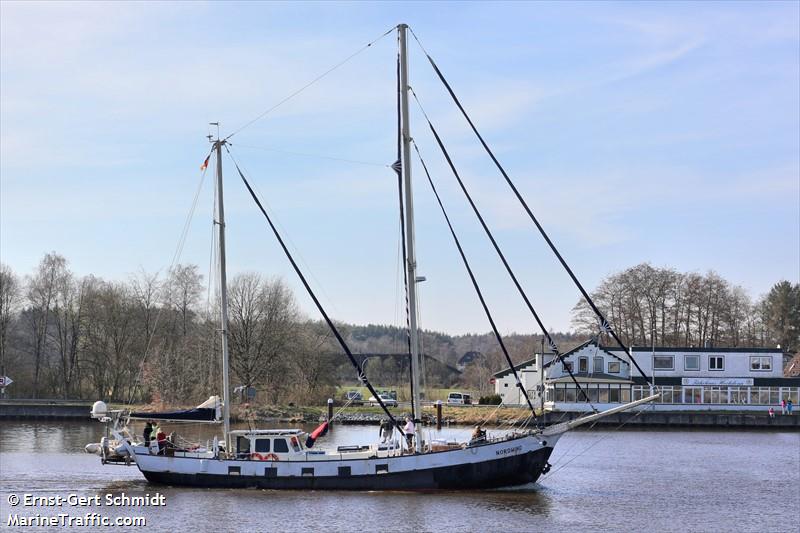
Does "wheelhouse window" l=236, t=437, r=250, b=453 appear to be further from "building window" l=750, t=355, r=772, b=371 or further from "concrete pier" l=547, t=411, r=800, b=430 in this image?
"building window" l=750, t=355, r=772, b=371

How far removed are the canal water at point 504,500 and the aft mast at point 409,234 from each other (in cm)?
432

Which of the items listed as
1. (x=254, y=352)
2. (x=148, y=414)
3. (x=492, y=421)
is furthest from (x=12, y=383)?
(x=148, y=414)

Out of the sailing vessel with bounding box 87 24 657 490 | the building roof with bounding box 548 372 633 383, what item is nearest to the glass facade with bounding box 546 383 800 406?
the building roof with bounding box 548 372 633 383

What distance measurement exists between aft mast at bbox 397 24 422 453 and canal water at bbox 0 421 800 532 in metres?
4.32

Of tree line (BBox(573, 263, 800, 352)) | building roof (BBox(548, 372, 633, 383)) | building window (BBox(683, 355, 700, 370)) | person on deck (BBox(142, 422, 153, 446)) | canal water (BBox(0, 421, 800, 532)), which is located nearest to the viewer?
canal water (BBox(0, 421, 800, 532))

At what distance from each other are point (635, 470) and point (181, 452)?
25021mm

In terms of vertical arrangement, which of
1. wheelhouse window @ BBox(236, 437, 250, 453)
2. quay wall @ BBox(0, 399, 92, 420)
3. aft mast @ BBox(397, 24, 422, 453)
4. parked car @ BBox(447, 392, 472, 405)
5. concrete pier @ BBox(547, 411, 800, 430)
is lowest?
concrete pier @ BBox(547, 411, 800, 430)

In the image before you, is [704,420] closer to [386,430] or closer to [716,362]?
[716,362]

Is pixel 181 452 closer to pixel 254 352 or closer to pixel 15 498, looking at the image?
pixel 15 498

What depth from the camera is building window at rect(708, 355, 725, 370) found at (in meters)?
99.3

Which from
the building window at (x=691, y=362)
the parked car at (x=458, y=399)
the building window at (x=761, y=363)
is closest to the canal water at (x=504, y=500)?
the building window at (x=691, y=362)

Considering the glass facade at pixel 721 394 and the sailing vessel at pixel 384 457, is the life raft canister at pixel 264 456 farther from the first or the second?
the glass facade at pixel 721 394

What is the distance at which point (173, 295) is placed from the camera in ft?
372

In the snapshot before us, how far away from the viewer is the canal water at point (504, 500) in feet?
123
